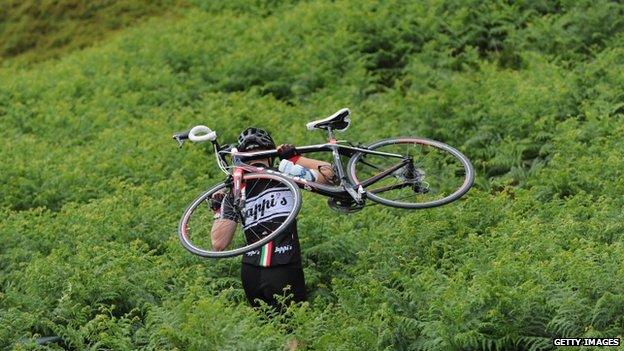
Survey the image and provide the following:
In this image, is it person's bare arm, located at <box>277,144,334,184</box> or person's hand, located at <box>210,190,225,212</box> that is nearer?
person's bare arm, located at <box>277,144,334,184</box>

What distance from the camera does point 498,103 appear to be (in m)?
15.6

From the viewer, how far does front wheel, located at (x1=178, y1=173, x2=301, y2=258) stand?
9837 millimetres

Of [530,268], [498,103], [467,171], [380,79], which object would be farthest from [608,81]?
[530,268]

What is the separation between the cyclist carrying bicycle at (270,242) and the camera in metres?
9.96

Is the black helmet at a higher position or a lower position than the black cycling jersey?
higher

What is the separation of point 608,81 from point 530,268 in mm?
7299

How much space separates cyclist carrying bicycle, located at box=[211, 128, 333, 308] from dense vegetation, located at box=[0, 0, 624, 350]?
0.41 m

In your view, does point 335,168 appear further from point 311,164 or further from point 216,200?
point 216,200

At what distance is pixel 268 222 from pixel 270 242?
0.70 ft

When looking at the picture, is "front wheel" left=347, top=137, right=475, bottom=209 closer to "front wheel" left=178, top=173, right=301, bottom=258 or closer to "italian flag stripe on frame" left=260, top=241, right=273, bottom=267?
"front wheel" left=178, top=173, right=301, bottom=258

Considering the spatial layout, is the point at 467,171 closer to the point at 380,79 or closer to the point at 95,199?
the point at 95,199

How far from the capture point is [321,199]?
43.8 feet

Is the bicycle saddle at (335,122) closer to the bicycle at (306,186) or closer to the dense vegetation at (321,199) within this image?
the bicycle at (306,186)

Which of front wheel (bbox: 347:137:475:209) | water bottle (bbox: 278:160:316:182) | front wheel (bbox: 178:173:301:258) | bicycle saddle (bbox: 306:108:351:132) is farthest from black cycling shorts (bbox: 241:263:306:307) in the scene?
bicycle saddle (bbox: 306:108:351:132)
